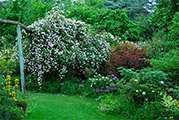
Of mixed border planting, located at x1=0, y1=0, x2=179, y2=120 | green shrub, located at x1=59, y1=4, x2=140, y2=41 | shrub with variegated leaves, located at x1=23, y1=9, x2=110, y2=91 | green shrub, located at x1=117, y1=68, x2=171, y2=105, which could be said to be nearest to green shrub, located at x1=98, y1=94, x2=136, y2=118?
mixed border planting, located at x1=0, y1=0, x2=179, y2=120

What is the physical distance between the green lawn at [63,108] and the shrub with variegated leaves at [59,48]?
105 cm

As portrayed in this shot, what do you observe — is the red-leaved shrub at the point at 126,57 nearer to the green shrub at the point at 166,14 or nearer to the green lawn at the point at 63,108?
the green lawn at the point at 63,108

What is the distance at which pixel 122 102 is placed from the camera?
221 inches

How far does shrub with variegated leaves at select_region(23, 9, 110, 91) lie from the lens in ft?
26.1

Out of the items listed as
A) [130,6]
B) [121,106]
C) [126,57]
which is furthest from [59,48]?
[130,6]

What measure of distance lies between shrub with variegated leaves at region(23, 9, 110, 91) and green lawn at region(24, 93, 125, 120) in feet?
3.44

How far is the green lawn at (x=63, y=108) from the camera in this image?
16.9 ft

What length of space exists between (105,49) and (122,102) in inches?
157

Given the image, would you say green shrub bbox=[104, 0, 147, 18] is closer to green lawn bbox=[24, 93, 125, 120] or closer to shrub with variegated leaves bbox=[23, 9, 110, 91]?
shrub with variegated leaves bbox=[23, 9, 110, 91]

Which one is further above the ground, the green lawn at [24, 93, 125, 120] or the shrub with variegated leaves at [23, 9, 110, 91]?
the shrub with variegated leaves at [23, 9, 110, 91]

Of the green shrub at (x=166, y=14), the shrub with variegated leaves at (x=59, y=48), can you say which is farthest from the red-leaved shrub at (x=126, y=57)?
the green shrub at (x=166, y=14)

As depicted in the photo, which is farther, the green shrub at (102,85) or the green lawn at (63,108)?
the green shrub at (102,85)

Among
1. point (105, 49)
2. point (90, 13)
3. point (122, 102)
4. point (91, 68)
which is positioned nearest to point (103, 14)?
point (90, 13)

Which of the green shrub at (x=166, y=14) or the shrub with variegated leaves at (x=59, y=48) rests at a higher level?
the green shrub at (x=166, y=14)
